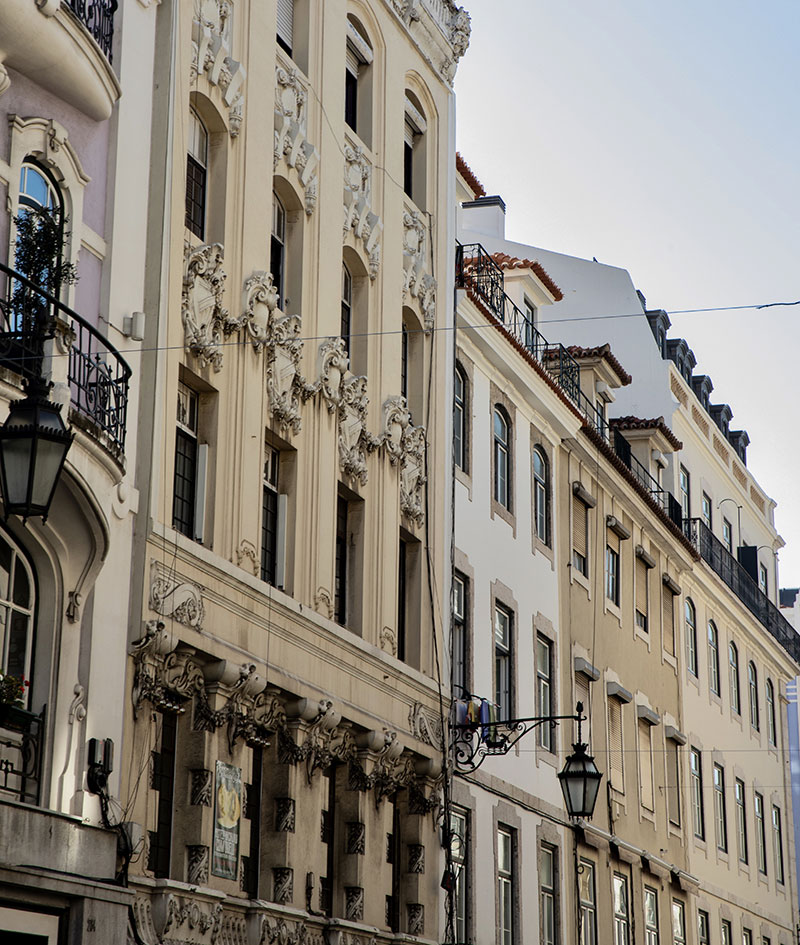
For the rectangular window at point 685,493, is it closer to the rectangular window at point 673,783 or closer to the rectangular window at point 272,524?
the rectangular window at point 673,783

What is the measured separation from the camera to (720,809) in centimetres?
3741

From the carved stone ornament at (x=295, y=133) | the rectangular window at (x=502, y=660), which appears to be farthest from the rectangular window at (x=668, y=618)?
the carved stone ornament at (x=295, y=133)

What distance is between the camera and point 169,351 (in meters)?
16.7

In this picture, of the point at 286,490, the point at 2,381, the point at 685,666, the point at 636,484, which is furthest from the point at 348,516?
the point at 685,666

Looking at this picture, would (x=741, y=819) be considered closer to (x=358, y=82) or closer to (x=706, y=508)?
(x=706, y=508)

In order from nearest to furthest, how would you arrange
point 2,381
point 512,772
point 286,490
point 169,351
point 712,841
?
point 2,381 → point 169,351 → point 286,490 → point 512,772 → point 712,841

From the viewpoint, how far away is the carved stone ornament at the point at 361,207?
21.9m

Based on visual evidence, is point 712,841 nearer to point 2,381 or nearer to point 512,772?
point 512,772

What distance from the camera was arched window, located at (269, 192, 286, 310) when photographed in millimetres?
20078

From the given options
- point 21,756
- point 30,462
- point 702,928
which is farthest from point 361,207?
point 702,928

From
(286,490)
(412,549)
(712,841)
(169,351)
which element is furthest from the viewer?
(712,841)

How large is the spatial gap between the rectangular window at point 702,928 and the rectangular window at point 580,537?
853 centimetres

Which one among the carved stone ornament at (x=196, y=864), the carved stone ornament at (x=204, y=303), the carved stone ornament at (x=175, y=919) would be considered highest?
the carved stone ornament at (x=204, y=303)

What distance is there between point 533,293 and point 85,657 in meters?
16.7
